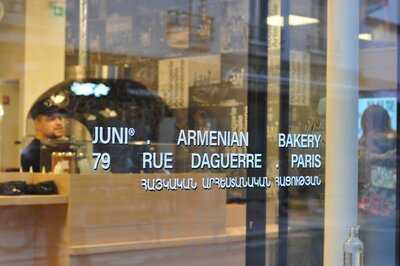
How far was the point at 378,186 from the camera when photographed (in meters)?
4.70

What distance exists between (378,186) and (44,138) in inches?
82.5

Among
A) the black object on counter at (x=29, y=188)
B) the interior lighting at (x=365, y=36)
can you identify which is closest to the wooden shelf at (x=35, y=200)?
the black object on counter at (x=29, y=188)

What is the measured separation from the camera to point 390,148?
478 cm

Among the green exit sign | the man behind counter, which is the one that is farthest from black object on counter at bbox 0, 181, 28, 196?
the green exit sign

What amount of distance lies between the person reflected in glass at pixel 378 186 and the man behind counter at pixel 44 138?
1.76 metres

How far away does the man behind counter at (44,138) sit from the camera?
12.2ft

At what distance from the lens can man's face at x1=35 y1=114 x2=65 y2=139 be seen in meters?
3.82

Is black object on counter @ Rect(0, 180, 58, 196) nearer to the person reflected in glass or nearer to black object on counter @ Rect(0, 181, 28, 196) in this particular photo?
black object on counter @ Rect(0, 181, 28, 196)

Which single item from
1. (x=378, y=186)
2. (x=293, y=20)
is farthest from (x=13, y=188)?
(x=378, y=186)

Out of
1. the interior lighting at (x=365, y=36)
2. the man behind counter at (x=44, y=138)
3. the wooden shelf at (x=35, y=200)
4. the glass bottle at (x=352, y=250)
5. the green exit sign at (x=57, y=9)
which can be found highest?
the green exit sign at (x=57, y=9)

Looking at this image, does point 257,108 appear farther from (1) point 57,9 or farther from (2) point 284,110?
(1) point 57,9

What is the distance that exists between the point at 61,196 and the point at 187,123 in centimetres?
71

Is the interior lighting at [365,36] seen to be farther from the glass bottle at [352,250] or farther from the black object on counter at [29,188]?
the black object on counter at [29,188]

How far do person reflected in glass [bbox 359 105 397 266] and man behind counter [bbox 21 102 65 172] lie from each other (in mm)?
1756
